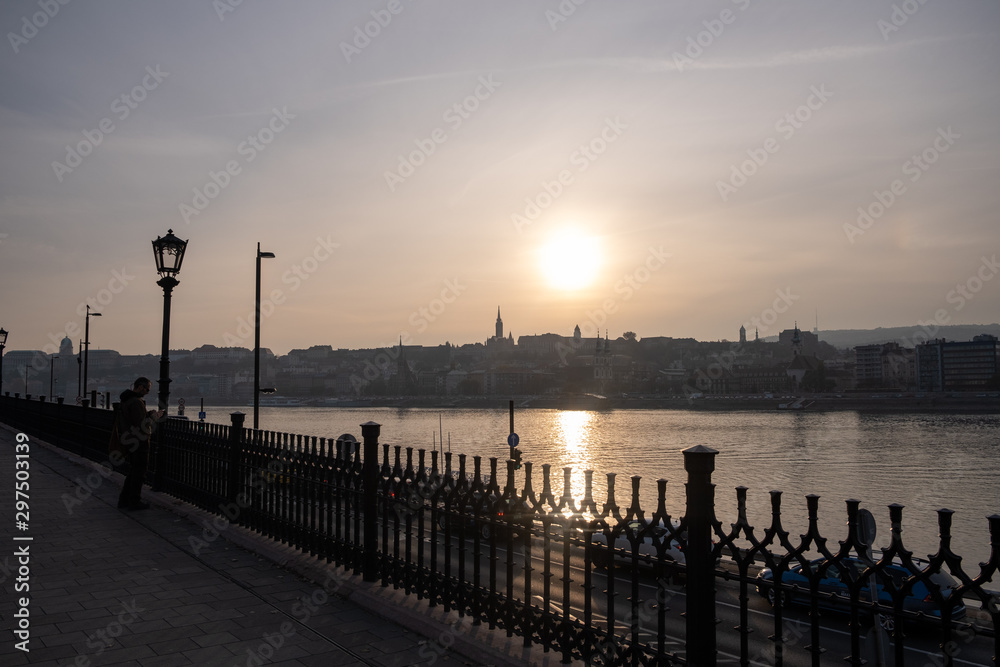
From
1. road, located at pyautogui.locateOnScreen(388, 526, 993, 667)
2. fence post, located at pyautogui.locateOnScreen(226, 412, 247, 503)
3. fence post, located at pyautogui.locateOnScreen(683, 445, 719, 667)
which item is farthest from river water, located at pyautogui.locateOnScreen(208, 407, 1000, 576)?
fence post, located at pyautogui.locateOnScreen(683, 445, 719, 667)

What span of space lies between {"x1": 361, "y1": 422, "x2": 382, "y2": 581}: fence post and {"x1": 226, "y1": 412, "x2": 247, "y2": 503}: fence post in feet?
9.51

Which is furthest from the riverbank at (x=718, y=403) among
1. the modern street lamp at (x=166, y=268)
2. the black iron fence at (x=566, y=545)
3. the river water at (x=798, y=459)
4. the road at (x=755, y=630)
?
the modern street lamp at (x=166, y=268)

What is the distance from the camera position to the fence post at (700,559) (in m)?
3.72

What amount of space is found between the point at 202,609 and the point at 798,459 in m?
51.6

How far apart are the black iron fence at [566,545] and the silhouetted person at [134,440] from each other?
0.50 metres

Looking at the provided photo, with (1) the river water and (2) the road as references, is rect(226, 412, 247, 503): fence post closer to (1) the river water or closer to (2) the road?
(2) the road

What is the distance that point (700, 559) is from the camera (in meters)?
3.74

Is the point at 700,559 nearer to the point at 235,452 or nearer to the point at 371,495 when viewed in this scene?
the point at 371,495

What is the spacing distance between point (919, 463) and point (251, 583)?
5085 cm

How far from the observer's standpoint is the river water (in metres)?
29.2

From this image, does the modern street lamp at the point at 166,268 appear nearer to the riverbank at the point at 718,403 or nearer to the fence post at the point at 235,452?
the fence post at the point at 235,452

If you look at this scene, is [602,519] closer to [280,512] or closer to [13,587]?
[280,512]

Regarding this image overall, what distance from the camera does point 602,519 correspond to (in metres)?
4.11

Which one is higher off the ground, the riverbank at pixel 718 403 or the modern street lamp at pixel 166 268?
the modern street lamp at pixel 166 268
